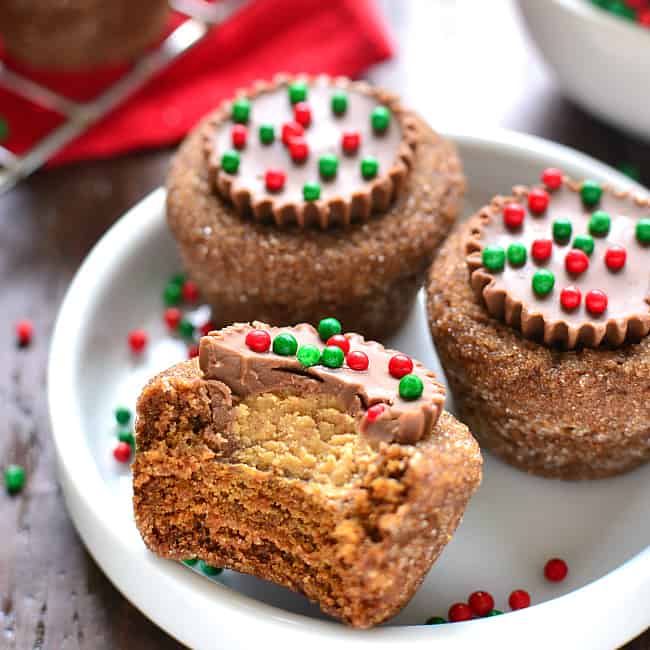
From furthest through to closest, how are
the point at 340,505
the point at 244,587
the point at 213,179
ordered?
the point at 213,179 < the point at 244,587 < the point at 340,505

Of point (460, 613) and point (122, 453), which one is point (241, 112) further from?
point (460, 613)

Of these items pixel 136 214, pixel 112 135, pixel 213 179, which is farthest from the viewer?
pixel 112 135

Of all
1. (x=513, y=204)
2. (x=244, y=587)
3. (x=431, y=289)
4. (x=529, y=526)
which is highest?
(x=513, y=204)

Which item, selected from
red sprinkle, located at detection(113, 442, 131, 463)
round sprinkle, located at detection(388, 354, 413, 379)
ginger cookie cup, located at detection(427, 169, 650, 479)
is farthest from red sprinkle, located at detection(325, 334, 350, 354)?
red sprinkle, located at detection(113, 442, 131, 463)

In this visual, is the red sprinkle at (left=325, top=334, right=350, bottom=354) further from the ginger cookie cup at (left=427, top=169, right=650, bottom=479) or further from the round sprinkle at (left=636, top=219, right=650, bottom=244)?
the round sprinkle at (left=636, top=219, right=650, bottom=244)

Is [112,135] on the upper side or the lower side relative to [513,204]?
lower

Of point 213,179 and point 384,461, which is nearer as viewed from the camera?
point 384,461

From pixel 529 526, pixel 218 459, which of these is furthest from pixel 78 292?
pixel 529 526

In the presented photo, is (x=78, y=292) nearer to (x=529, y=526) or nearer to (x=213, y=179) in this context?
(x=213, y=179)

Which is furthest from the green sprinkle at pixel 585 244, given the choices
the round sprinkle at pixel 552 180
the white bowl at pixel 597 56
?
the white bowl at pixel 597 56
